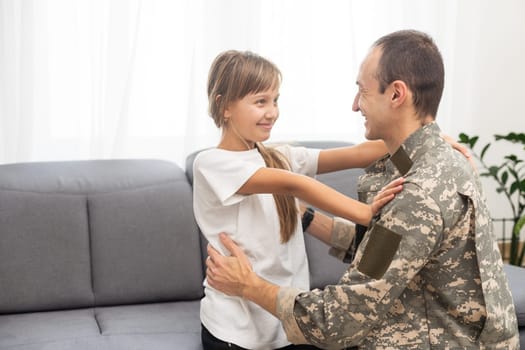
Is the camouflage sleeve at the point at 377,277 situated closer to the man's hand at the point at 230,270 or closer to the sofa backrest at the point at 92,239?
the man's hand at the point at 230,270

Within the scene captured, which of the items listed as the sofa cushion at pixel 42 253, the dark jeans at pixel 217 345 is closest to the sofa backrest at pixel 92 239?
the sofa cushion at pixel 42 253

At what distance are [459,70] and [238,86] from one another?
7.40 feet

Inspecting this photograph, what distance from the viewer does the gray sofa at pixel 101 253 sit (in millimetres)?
2681

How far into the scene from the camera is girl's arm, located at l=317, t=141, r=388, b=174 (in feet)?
7.55

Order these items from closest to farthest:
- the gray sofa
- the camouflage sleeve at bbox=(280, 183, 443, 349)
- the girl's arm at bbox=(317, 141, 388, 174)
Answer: the camouflage sleeve at bbox=(280, 183, 443, 349), the girl's arm at bbox=(317, 141, 388, 174), the gray sofa

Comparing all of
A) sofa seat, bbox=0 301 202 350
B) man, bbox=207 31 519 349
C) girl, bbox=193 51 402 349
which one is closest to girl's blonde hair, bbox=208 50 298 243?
girl, bbox=193 51 402 349

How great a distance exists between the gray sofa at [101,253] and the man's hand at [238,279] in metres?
0.54

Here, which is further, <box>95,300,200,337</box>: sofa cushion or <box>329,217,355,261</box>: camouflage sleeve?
<box>95,300,200,337</box>: sofa cushion

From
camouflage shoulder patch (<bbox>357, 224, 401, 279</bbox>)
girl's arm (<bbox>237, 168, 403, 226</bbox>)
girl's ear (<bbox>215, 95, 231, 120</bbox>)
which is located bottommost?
camouflage shoulder patch (<bbox>357, 224, 401, 279</bbox>)

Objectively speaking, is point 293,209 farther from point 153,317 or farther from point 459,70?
point 459,70

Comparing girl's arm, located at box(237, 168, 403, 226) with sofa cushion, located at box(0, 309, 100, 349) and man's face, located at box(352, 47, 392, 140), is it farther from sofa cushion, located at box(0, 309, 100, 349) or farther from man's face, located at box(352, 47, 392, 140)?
sofa cushion, located at box(0, 309, 100, 349)

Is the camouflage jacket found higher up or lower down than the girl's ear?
lower down

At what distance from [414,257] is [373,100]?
41 cm

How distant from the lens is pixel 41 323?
259cm
